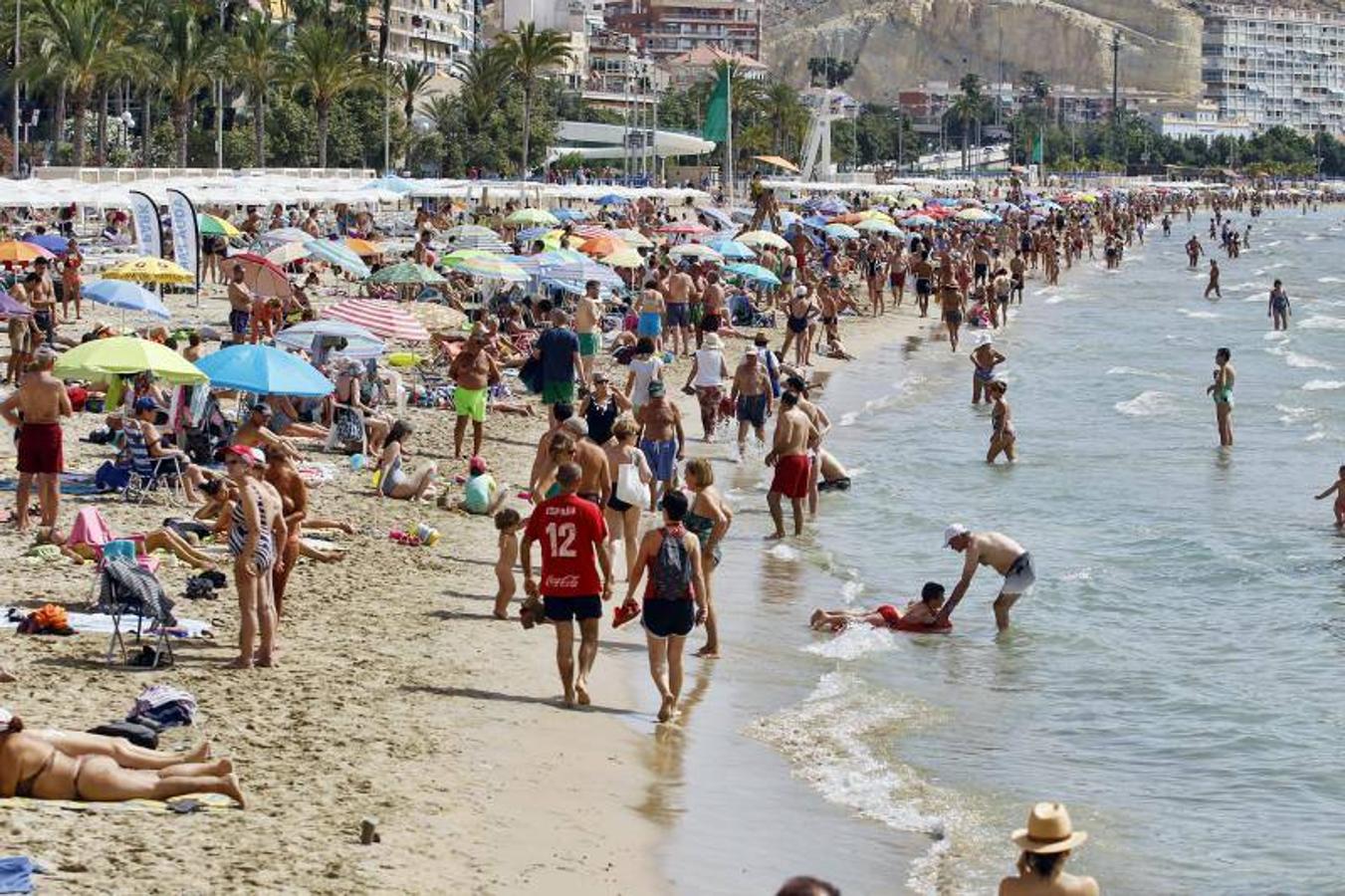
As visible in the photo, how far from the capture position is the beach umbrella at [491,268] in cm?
2448

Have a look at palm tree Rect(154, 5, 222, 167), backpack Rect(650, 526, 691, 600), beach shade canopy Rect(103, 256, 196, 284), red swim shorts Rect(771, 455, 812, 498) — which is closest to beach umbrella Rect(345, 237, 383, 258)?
beach shade canopy Rect(103, 256, 196, 284)

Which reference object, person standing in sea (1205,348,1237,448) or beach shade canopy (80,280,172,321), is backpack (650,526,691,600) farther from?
person standing in sea (1205,348,1237,448)

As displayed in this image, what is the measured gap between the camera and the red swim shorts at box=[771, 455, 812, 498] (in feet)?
50.5

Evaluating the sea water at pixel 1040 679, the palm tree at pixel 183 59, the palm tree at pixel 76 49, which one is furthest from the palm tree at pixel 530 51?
the sea water at pixel 1040 679

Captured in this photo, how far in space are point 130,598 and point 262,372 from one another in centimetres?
427

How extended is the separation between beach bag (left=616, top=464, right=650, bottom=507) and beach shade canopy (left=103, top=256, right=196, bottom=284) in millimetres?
11013

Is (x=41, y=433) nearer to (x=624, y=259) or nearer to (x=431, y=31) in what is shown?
(x=624, y=259)

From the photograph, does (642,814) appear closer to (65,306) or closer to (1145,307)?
(65,306)

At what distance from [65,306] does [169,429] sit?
1032 centimetres

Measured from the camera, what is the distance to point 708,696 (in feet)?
36.0

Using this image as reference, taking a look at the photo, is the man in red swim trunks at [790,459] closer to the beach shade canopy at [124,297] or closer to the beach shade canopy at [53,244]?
the beach shade canopy at [124,297]

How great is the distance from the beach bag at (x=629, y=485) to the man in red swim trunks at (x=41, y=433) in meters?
3.32

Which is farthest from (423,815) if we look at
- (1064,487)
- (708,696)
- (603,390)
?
(1064,487)

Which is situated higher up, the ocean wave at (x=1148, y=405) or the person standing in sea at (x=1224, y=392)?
the person standing in sea at (x=1224, y=392)
